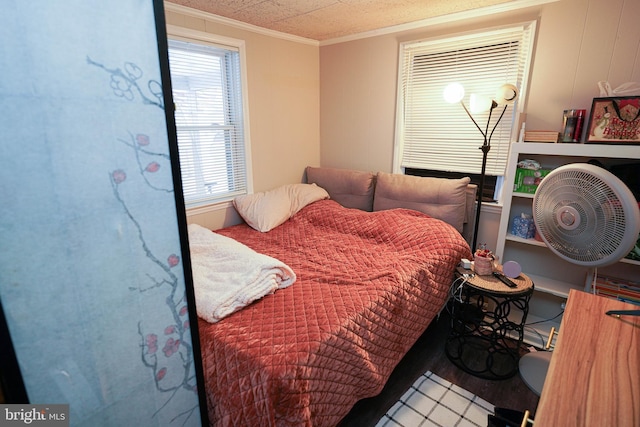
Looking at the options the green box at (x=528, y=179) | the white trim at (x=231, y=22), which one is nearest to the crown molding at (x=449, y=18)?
the white trim at (x=231, y=22)

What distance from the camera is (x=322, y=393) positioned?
1344 millimetres

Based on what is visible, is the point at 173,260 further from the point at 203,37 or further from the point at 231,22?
the point at 231,22

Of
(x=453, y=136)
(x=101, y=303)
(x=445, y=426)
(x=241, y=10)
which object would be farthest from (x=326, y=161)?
(x=101, y=303)

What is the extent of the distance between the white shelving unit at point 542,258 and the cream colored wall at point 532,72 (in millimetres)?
221

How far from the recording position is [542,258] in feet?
7.99

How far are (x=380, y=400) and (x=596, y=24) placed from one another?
8.68 ft

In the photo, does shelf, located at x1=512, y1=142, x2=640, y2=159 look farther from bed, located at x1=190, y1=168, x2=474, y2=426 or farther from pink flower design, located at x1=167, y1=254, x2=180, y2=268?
pink flower design, located at x1=167, y1=254, x2=180, y2=268

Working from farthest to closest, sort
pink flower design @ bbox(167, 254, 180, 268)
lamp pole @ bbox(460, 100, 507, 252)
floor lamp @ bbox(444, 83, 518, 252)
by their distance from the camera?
lamp pole @ bbox(460, 100, 507, 252)
floor lamp @ bbox(444, 83, 518, 252)
pink flower design @ bbox(167, 254, 180, 268)

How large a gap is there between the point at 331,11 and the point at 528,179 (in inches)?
74.1

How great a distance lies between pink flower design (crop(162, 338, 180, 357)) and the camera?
40.3 inches

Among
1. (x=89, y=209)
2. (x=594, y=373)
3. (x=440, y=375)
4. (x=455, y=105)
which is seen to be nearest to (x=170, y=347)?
(x=89, y=209)

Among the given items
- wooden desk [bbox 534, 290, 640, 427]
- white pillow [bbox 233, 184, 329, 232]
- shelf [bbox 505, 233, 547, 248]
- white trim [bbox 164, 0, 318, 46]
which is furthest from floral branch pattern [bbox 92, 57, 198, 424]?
shelf [bbox 505, 233, 547, 248]

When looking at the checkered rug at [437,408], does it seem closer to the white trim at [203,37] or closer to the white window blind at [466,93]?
the white window blind at [466,93]

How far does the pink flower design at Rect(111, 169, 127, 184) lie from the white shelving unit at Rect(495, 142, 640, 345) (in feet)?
7.45
